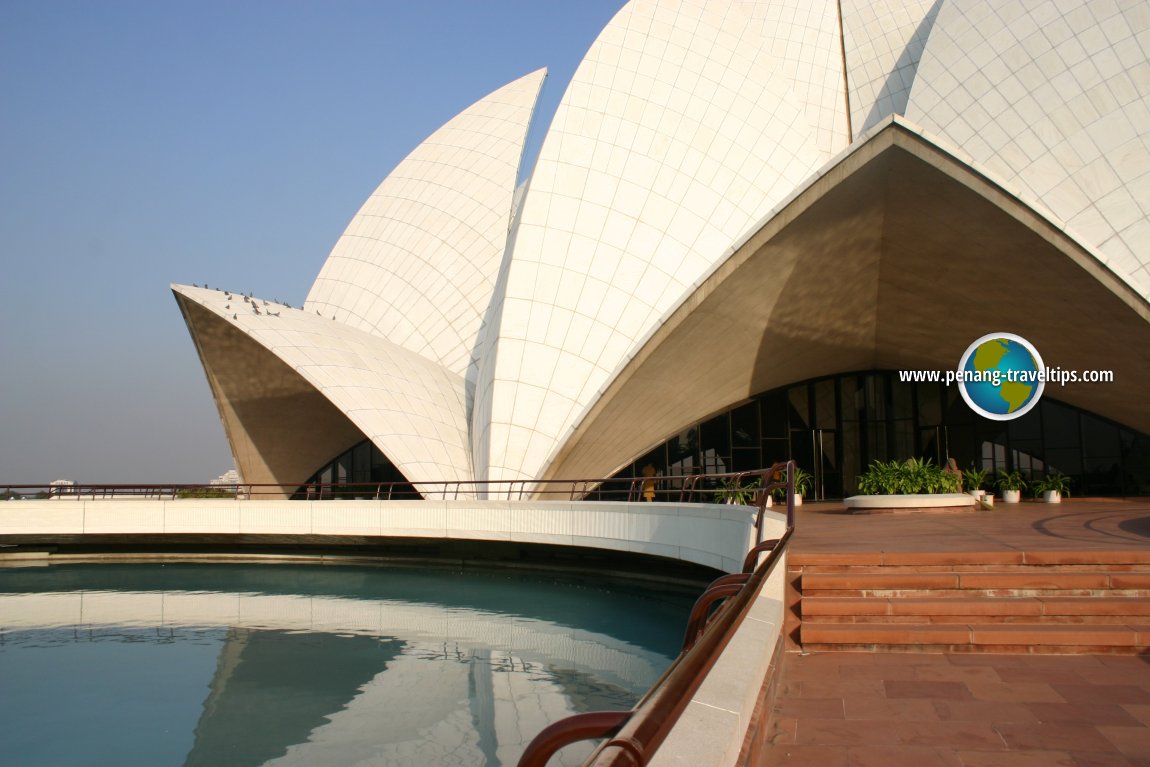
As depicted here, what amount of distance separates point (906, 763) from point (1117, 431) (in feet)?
77.6

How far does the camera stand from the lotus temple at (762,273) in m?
18.0

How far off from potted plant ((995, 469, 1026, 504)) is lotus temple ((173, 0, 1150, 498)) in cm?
255

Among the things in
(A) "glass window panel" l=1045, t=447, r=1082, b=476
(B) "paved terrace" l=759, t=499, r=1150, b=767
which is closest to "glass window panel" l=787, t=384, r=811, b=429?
(A) "glass window panel" l=1045, t=447, r=1082, b=476

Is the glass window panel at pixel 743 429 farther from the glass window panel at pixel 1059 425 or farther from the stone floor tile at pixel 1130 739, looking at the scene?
the stone floor tile at pixel 1130 739

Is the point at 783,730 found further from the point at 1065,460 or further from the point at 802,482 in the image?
the point at 1065,460

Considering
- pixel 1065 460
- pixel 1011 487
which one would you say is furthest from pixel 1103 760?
pixel 1065 460

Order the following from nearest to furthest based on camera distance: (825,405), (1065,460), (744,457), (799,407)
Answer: (1065,460), (744,457), (799,407), (825,405)

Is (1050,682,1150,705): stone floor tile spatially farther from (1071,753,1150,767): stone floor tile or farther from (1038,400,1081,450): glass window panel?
(1038,400,1081,450): glass window panel

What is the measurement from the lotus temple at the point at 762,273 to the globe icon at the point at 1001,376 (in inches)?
14.9

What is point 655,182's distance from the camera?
66.9ft

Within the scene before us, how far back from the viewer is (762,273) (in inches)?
722

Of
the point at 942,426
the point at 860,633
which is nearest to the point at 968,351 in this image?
the point at 942,426

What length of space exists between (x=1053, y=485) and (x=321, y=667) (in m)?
18.6

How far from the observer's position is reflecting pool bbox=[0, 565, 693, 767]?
693 centimetres
